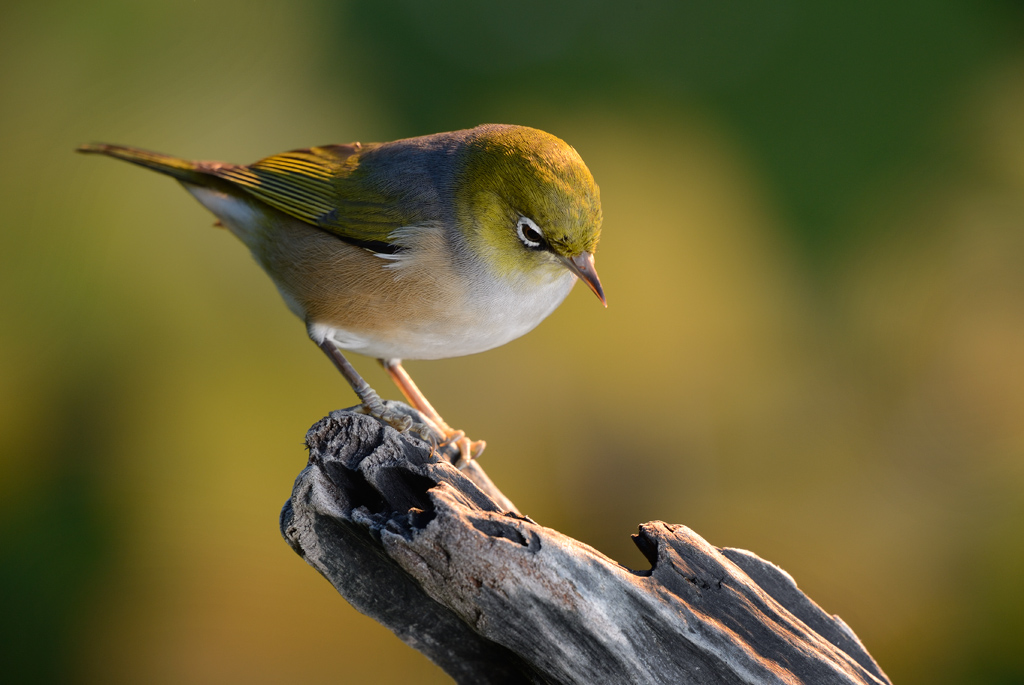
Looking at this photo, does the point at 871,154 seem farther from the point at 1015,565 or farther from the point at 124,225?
the point at 124,225

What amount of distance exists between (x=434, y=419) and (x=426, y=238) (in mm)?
855

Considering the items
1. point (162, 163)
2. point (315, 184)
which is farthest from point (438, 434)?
point (162, 163)

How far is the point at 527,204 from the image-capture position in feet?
7.82

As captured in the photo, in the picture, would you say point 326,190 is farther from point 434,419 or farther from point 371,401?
point 434,419

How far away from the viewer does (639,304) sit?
4371 mm

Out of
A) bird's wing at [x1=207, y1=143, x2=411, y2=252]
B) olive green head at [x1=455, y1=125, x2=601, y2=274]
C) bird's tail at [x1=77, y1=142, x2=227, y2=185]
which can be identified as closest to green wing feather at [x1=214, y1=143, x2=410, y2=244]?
bird's wing at [x1=207, y1=143, x2=411, y2=252]

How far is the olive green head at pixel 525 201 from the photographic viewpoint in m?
2.33

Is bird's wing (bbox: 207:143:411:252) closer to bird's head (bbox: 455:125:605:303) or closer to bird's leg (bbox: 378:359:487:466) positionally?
bird's head (bbox: 455:125:605:303)

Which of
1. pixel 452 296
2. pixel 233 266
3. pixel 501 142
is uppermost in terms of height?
pixel 233 266

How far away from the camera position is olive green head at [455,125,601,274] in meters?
2.33

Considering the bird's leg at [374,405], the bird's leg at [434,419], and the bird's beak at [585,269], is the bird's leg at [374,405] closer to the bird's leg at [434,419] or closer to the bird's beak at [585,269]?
the bird's leg at [434,419]

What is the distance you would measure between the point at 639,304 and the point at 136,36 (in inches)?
127

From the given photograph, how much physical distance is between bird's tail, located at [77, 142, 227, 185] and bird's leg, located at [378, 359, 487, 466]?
1.07m

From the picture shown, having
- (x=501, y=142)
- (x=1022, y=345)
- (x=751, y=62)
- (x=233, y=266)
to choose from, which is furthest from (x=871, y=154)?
(x=233, y=266)
